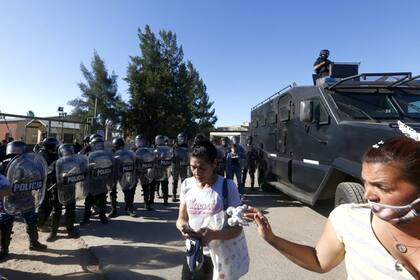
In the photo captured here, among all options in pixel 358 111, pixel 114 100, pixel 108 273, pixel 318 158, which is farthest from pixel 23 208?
pixel 114 100

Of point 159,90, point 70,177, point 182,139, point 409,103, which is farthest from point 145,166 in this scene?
point 159,90

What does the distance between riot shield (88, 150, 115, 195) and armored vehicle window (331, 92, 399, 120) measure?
14.0 ft

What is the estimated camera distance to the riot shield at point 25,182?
13.8 feet

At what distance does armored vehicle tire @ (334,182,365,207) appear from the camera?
4.71 m

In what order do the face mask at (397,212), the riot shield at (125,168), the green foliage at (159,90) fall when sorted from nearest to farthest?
the face mask at (397,212) → the riot shield at (125,168) → the green foliage at (159,90)

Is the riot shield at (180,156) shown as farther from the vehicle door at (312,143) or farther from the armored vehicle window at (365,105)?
the armored vehicle window at (365,105)

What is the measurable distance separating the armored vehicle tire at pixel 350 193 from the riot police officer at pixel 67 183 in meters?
4.14

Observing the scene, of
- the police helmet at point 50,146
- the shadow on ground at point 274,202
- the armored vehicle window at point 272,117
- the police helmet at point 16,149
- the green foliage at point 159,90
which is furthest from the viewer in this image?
the green foliage at point 159,90

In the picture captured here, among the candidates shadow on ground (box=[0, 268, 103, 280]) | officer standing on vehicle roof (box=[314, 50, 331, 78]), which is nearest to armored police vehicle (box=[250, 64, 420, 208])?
officer standing on vehicle roof (box=[314, 50, 331, 78])

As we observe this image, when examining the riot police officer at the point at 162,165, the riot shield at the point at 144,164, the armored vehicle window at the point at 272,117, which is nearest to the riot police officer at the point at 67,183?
the riot shield at the point at 144,164

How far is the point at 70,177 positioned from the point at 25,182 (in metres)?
1.27

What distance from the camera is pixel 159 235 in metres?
5.82

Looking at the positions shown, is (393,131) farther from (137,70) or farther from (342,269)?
(137,70)

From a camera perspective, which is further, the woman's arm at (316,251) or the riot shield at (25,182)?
the riot shield at (25,182)
